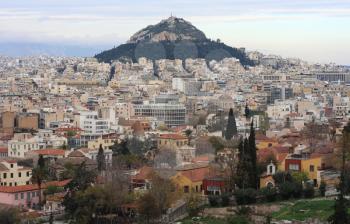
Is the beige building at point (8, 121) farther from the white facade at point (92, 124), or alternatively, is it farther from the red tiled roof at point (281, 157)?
the red tiled roof at point (281, 157)

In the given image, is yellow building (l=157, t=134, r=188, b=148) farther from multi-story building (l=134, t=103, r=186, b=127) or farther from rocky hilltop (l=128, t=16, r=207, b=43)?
rocky hilltop (l=128, t=16, r=207, b=43)

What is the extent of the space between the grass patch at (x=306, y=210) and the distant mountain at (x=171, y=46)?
9711cm

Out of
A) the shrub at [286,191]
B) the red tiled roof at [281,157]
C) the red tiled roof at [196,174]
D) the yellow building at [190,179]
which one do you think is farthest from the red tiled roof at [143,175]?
the red tiled roof at [281,157]

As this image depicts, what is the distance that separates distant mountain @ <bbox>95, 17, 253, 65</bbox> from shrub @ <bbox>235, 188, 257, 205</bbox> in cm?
9641

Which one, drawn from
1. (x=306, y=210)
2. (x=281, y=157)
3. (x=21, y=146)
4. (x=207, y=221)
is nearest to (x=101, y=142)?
(x=21, y=146)

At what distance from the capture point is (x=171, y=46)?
124562mm

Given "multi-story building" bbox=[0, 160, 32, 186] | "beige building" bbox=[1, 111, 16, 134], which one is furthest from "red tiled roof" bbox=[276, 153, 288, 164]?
"beige building" bbox=[1, 111, 16, 134]

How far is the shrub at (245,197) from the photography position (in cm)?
Result: 2436

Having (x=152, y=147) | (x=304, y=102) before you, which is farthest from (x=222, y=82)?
(x=152, y=147)

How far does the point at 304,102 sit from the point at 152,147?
2815 cm

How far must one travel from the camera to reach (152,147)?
38562 millimetres

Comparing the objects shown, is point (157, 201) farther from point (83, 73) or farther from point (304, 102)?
point (83, 73)

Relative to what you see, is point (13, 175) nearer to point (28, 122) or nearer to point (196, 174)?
point (196, 174)

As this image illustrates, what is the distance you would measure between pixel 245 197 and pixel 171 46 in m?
101
